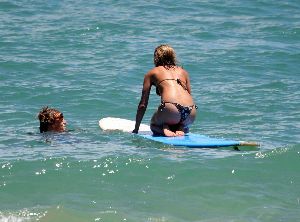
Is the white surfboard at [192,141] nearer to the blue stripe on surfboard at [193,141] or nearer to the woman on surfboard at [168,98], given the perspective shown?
the blue stripe on surfboard at [193,141]

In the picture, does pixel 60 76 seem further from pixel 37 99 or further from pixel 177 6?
pixel 177 6

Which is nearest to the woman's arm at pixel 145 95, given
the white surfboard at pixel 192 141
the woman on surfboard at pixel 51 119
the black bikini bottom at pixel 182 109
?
the black bikini bottom at pixel 182 109

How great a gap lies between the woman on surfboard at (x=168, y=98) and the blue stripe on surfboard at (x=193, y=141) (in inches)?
5.4

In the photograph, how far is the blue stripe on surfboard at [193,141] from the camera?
7.58 meters

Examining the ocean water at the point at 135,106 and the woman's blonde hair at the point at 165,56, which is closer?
the ocean water at the point at 135,106

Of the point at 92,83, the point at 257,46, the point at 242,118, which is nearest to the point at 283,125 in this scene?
the point at 242,118

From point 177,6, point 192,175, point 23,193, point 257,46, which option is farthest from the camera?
point 177,6

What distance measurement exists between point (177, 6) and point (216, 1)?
1.14 meters

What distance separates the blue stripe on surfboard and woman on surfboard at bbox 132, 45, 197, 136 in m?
0.14

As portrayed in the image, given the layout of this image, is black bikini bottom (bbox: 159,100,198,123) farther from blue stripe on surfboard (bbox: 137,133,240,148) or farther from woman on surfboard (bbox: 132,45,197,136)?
blue stripe on surfboard (bbox: 137,133,240,148)

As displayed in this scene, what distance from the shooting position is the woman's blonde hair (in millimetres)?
8125

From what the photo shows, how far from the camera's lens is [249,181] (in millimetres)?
6770

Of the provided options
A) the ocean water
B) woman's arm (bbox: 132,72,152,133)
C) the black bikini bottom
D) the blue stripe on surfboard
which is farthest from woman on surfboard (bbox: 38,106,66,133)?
the black bikini bottom

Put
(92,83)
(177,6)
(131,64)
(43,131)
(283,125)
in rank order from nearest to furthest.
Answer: (43,131) → (283,125) → (92,83) → (131,64) → (177,6)
